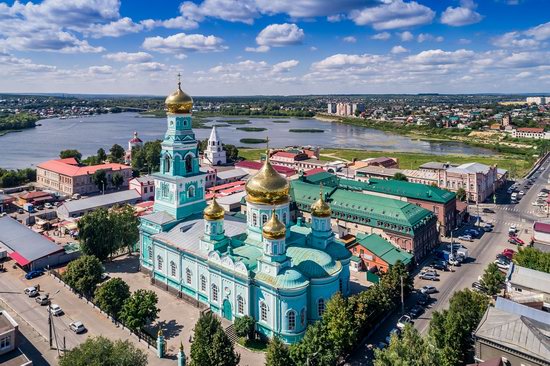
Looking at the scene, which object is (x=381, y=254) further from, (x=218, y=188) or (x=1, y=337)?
(x=218, y=188)

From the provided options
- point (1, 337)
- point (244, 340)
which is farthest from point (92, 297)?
point (244, 340)

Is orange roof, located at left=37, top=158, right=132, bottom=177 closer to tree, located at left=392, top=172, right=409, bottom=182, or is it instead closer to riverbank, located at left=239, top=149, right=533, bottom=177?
riverbank, located at left=239, top=149, right=533, bottom=177

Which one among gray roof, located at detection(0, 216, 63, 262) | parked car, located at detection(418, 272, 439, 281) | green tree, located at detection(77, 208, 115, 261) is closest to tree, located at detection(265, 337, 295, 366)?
parked car, located at detection(418, 272, 439, 281)

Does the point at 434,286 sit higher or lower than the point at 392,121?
lower

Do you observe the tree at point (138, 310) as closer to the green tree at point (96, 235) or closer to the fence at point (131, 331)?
the fence at point (131, 331)

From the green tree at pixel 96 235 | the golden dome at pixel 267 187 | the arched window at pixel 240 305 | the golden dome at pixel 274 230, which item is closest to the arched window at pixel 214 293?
the arched window at pixel 240 305

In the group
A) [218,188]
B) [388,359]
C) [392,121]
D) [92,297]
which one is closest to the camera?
[388,359]
